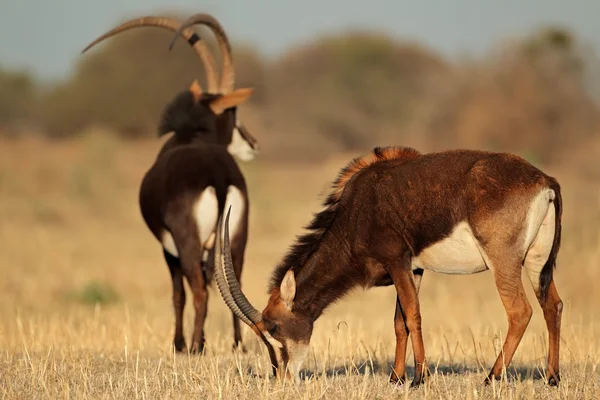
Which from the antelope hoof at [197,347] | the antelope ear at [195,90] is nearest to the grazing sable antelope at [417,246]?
the antelope hoof at [197,347]

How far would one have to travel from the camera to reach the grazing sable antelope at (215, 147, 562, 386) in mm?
7414

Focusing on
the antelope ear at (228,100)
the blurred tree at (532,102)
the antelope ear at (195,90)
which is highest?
the blurred tree at (532,102)

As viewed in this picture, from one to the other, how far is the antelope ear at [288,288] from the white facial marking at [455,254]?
3.30ft

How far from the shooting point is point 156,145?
45.4 metres

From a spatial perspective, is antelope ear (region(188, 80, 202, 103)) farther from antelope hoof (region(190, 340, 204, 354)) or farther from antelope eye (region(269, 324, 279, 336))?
antelope eye (region(269, 324, 279, 336))

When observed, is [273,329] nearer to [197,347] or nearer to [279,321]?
[279,321]

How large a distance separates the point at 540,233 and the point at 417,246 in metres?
0.98

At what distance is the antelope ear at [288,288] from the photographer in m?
7.66

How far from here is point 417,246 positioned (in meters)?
7.65

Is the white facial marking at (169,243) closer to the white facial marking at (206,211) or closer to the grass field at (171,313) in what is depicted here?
the white facial marking at (206,211)

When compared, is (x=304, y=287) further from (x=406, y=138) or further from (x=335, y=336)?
(x=406, y=138)

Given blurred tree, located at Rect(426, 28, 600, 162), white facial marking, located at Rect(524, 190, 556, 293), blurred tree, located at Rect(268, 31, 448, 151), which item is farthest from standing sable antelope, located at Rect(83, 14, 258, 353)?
blurred tree, located at Rect(268, 31, 448, 151)

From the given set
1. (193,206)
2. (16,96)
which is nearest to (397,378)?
(193,206)

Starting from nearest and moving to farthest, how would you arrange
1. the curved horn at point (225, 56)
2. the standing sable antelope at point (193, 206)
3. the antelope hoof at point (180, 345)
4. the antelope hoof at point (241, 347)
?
the standing sable antelope at point (193, 206) → the antelope hoof at point (241, 347) → the antelope hoof at point (180, 345) → the curved horn at point (225, 56)
